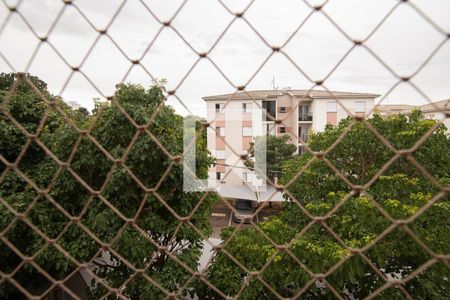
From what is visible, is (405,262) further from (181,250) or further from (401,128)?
(181,250)

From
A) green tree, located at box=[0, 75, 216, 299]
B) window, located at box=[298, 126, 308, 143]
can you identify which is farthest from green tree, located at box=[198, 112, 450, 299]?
window, located at box=[298, 126, 308, 143]

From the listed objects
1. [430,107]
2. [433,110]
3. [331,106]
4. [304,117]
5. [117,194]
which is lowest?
[117,194]

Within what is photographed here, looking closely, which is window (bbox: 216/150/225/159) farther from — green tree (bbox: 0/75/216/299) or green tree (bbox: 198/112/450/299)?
green tree (bbox: 0/75/216/299)

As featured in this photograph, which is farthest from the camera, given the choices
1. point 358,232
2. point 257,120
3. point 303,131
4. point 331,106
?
point 303,131

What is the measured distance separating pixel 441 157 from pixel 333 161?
38.8 inches

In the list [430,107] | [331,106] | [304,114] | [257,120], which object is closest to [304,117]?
[304,114]

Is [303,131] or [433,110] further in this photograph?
[303,131]

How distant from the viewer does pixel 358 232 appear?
2508mm

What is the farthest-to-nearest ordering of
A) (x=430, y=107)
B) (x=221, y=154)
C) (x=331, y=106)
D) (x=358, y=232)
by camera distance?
(x=331, y=106)
(x=221, y=154)
(x=430, y=107)
(x=358, y=232)

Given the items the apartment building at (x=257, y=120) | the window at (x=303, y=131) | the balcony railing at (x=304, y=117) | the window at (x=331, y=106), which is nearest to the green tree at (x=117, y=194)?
the apartment building at (x=257, y=120)

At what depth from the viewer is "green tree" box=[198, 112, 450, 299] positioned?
96.3 inches

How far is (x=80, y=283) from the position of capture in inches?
219

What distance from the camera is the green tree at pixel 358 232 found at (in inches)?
96.3

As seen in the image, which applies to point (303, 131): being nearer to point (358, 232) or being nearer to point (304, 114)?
point (304, 114)
